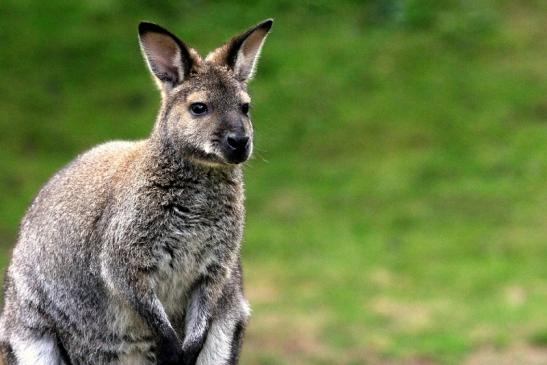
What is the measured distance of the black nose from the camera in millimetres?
6609

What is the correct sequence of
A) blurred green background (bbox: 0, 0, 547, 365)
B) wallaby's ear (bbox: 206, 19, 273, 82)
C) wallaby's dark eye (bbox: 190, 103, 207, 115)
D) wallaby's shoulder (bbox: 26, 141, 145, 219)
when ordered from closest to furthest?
1. wallaby's dark eye (bbox: 190, 103, 207, 115)
2. wallaby's ear (bbox: 206, 19, 273, 82)
3. wallaby's shoulder (bbox: 26, 141, 145, 219)
4. blurred green background (bbox: 0, 0, 547, 365)

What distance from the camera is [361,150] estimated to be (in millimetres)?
17812

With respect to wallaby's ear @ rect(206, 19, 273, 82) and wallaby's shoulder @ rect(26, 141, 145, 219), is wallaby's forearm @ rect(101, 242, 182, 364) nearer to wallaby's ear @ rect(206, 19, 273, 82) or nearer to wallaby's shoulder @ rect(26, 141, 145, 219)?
wallaby's shoulder @ rect(26, 141, 145, 219)

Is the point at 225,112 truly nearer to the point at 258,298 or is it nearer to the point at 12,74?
the point at 258,298

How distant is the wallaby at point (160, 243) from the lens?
668 cm

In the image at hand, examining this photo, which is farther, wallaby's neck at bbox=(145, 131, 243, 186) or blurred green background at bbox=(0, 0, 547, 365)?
blurred green background at bbox=(0, 0, 547, 365)

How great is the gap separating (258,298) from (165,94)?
7579 mm

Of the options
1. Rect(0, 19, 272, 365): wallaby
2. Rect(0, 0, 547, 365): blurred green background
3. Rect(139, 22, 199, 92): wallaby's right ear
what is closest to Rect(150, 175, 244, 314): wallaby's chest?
Rect(0, 19, 272, 365): wallaby

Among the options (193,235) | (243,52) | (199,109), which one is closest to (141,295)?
(193,235)

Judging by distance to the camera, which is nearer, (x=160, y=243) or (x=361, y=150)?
(x=160, y=243)

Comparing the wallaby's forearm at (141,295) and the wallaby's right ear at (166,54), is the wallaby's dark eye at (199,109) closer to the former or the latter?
the wallaby's right ear at (166,54)

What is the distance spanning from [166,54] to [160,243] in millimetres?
971

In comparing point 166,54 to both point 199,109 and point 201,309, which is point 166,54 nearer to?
point 199,109

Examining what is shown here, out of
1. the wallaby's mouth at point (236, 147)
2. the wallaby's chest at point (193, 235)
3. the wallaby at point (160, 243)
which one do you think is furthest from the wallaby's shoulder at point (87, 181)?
the wallaby's mouth at point (236, 147)
